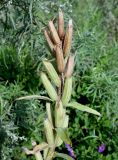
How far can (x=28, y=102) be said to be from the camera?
185cm

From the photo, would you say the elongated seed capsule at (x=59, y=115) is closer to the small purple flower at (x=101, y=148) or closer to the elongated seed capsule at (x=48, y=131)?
the elongated seed capsule at (x=48, y=131)

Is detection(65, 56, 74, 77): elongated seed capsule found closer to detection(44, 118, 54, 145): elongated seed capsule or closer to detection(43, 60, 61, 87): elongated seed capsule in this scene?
detection(43, 60, 61, 87): elongated seed capsule

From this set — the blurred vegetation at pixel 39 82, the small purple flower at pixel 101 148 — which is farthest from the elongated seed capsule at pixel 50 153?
the small purple flower at pixel 101 148

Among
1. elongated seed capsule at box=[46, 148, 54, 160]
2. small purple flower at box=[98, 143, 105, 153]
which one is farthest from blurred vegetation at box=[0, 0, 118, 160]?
elongated seed capsule at box=[46, 148, 54, 160]

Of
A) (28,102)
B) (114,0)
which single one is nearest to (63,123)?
(28,102)

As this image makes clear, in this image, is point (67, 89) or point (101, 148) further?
point (101, 148)

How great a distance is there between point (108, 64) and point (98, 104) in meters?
0.24

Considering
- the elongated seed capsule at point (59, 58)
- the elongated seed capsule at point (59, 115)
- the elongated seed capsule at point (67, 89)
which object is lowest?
the elongated seed capsule at point (59, 115)

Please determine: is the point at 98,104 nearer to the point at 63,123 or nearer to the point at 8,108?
the point at 8,108

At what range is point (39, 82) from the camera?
2.01 meters

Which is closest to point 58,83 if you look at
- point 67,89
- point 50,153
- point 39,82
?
point 67,89

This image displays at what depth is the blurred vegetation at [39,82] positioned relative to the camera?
→ 1745mm

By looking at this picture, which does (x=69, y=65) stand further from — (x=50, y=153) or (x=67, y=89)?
(x=50, y=153)

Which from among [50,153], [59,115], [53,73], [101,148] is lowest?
[101,148]
